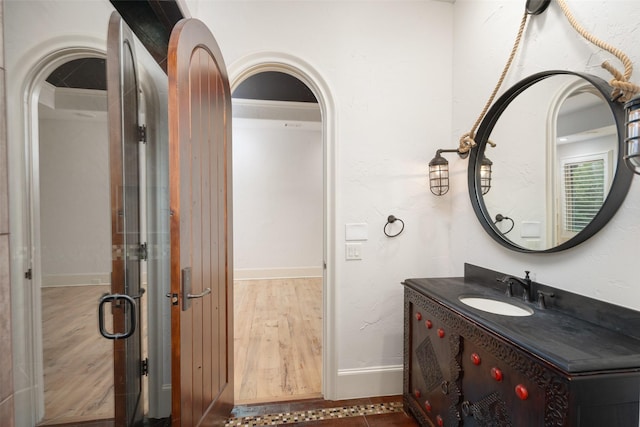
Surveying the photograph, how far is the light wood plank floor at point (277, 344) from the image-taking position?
2.05 m

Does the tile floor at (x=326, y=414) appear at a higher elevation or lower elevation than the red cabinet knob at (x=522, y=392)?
lower

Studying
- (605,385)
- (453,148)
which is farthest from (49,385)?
(453,148)

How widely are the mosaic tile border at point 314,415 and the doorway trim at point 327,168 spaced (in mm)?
127

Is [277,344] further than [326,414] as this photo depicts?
Yes

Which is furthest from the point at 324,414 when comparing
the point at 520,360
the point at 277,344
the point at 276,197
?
the point at 276,197

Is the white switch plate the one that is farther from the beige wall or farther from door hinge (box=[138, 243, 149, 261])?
the beige wall

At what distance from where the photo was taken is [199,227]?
1308 millimetres

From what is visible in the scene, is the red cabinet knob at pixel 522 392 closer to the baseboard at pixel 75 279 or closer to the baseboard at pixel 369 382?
the baseboard at pixel 369 382

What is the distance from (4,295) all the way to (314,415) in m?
1.72

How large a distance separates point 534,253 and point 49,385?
6.88 ft

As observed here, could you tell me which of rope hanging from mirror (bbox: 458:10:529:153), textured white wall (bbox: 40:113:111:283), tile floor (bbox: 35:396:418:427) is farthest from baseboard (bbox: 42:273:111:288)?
rope hanging from mirror (bbox: 458:10:529:153)

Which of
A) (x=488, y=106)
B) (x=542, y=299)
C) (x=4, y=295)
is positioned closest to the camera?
(x=4, y=295)

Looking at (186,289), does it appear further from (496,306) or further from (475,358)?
(496,306)

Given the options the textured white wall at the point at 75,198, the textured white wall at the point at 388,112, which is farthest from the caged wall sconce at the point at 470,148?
the textured white wall at the point at 75,198
